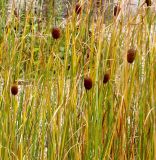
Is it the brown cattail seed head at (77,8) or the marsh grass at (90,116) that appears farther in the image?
the brown cattail seed head at (77,8)

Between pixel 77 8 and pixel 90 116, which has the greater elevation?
pixel 77 8

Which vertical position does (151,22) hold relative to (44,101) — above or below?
above

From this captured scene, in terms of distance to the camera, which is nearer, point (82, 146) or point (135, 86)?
point (82, 146)

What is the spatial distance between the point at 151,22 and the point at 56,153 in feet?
2.82

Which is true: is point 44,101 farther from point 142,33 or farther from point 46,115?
point 142,33

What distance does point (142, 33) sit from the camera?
2.71 m

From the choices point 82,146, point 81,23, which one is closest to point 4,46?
point 81,23

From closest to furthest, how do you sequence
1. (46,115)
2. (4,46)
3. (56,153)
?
1. (56,153)
2. (46,115)
3. (4,46)

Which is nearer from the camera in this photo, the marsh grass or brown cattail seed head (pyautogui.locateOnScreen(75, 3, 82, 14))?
the marsh grass

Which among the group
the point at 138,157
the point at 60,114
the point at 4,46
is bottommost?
the point at 138,157

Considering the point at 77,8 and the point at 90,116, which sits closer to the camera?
the point at 90,116

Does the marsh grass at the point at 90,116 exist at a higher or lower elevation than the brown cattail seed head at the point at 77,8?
lower

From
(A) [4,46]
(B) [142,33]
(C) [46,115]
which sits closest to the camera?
(C) [46,115]

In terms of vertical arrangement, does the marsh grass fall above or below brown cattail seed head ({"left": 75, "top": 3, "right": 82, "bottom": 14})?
below
